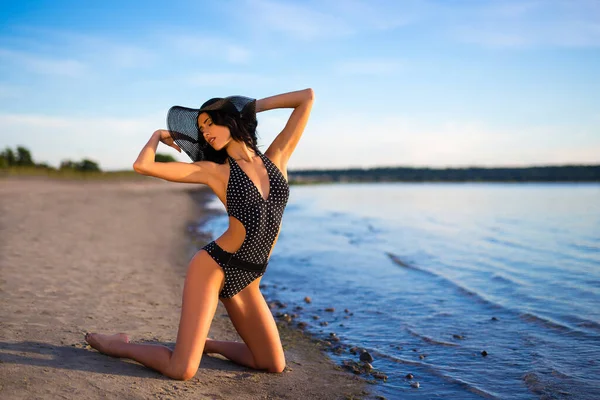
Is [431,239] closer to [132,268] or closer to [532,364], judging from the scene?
[132,268]

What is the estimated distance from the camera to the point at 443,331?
23.3ft

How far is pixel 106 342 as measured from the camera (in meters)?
4.82

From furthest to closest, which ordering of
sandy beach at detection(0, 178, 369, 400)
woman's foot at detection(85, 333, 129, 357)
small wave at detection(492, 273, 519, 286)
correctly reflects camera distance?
small wave at detection(492, 273, 519, 286) → woman's foot at detection(85, 333, 129, 357) → sandy beach at detection(0, 178, 369, 400)

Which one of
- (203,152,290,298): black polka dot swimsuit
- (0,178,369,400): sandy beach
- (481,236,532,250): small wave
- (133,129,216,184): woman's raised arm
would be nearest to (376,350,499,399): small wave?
(0,178,369,400): sandy beach

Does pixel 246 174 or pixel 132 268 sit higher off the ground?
pixel 246 174

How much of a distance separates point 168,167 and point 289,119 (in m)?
1.24

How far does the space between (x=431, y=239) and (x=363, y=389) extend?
1456cm

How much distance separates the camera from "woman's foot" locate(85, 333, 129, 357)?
4793 mm

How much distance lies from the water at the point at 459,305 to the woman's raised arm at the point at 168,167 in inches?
96.6

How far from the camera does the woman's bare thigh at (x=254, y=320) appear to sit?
464 cm

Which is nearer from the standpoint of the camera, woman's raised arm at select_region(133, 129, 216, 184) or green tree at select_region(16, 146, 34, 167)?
woman's raised arm at select_region(133, 129, 216, 184)

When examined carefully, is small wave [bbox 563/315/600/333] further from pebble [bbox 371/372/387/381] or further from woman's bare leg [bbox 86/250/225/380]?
woman's bare leg [bbox 86/250/225/380]

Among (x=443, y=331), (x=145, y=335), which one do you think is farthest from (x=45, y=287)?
(x=443, y=331)

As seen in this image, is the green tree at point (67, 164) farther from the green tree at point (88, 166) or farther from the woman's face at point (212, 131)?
the woman's face at point (212, 131)
